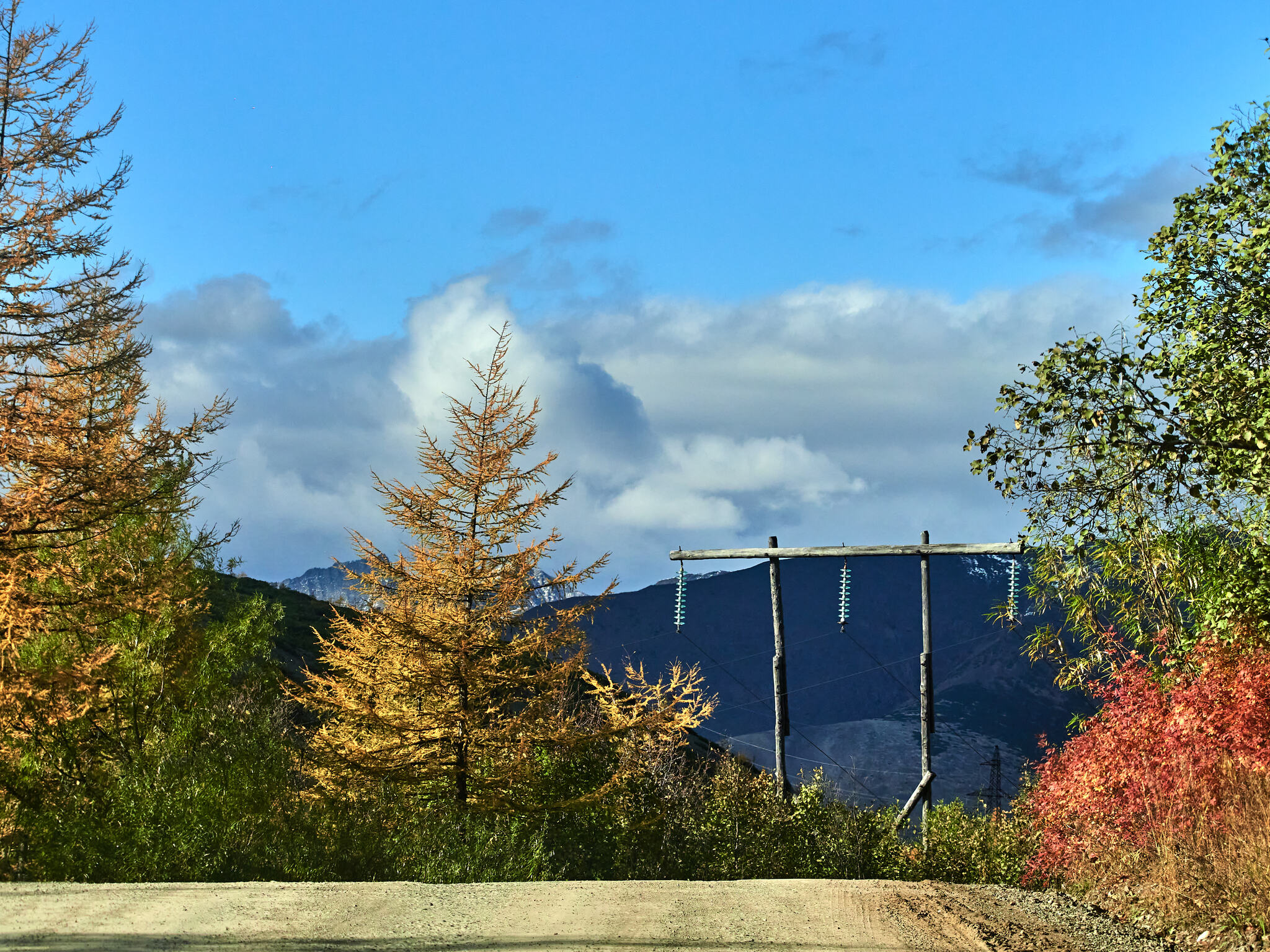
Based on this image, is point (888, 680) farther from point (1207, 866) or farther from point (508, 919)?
point (508, 919)

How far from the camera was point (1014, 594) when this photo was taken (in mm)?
17906

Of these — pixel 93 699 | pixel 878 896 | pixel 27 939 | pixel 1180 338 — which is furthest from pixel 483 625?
pixel 1180 338

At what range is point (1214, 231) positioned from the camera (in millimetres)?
12516

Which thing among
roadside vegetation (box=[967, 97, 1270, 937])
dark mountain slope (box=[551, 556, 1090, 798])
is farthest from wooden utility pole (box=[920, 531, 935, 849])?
dark mountain slope (box=[551, 556, 1090, 798])

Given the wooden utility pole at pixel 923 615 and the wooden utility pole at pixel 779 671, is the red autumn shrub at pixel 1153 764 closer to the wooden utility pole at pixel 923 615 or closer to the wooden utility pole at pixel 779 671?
the wooden utility pole at pixel 923 615

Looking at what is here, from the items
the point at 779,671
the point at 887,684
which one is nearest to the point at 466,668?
the point at 779,671

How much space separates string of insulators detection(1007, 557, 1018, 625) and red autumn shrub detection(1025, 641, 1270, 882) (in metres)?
2.05

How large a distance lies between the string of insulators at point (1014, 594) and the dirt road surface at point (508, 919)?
604 centimetres

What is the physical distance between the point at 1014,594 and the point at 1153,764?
257 inches

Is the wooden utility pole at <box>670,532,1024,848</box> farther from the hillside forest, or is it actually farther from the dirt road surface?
the dirt road surface

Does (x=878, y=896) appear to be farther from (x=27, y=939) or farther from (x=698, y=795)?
(x=698, y=795)

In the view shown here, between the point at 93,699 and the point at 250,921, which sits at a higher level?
the point at 93,699

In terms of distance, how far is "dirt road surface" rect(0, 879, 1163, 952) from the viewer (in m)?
7.32

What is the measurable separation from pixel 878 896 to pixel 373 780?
10048mm
